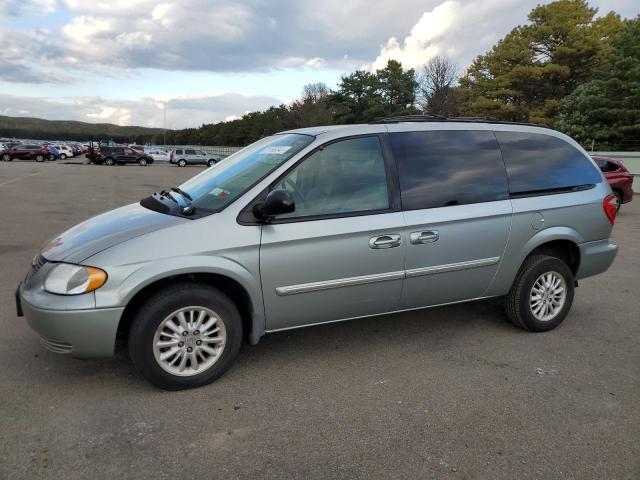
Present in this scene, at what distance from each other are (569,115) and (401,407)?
31786 mm

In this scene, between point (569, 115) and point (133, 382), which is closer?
point (133, 382)

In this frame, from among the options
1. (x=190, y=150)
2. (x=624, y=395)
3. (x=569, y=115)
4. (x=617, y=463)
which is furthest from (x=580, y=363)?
(x=190, y=150)

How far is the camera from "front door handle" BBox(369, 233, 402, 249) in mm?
3643

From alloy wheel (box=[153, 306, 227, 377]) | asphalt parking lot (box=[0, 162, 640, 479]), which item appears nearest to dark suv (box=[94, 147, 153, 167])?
asphalt parking lot (box=[0, 162, 640, 479])

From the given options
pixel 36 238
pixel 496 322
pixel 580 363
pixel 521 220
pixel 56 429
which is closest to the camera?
pixel 56 429

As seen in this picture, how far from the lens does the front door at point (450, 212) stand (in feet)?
12.6

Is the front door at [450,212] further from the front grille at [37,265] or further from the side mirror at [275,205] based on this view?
the front grille at [37,265]

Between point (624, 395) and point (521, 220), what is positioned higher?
point (521, 220)

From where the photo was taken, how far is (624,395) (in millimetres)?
3422

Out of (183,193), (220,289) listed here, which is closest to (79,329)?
(220,289)

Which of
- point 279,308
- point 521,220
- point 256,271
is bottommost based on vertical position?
point 279,308

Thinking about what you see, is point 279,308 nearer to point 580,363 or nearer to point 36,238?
point 580,363

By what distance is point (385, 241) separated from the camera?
367 centimetres

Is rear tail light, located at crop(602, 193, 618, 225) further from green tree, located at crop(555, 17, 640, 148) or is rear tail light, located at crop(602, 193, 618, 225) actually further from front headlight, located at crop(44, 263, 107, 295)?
green tree, located at crop(555, 17, 640, 148)
